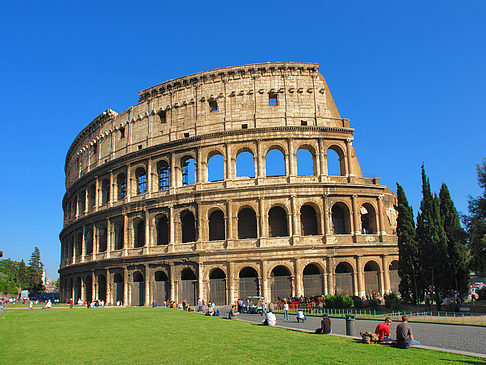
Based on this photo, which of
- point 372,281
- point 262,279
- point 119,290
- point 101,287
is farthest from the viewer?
point 101,287

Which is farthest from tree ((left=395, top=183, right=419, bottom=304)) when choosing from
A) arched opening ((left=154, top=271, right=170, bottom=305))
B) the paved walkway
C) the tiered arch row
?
arched opening ((left=154, top=271, right=170, bottom=305))

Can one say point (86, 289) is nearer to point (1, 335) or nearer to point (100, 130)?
point (100, 130)

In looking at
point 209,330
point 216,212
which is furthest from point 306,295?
point 209,330

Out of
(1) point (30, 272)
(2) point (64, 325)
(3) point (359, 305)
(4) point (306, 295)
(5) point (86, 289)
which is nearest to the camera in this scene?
(2) point (64, 325)

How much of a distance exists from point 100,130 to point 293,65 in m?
22.3

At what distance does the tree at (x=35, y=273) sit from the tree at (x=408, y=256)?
91.0m

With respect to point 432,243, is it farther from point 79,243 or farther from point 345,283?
point 79,243

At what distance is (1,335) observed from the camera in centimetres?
1551

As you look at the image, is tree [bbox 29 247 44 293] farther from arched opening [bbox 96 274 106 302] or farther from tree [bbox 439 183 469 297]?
tree [bbox 439 183 469 297]

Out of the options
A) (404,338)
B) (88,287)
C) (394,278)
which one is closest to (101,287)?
(88,287)

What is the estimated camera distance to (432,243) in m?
24.6

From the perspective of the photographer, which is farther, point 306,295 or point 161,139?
point 161,139

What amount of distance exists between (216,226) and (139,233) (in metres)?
8.63

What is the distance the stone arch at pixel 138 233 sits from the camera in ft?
124
